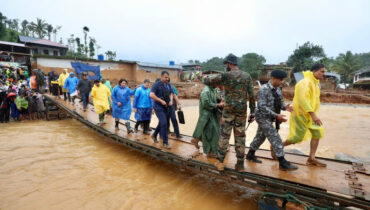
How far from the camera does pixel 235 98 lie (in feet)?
9.66

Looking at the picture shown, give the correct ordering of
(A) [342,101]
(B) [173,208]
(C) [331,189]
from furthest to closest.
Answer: (A) [342,101] → (B) [173,208] → (C) [331,189]

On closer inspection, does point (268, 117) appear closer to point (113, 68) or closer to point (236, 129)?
point (236, 129)

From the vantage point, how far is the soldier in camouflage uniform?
2930 mm

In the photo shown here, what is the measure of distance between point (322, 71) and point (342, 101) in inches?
861

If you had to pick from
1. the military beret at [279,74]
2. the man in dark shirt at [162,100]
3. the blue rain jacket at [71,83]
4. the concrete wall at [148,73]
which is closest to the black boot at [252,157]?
the military beret at [279,74]

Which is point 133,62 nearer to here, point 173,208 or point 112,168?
point 112,168

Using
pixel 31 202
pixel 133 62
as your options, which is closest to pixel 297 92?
pixel 31 202

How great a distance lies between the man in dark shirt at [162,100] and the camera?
4348 millimetres

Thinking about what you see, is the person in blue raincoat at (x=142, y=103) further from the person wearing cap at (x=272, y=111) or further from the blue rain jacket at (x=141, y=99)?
the person wearing cap at (x=272, y=111)

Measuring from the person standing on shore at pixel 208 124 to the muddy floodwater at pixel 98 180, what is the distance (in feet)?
2.80

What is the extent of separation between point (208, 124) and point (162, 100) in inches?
44.9

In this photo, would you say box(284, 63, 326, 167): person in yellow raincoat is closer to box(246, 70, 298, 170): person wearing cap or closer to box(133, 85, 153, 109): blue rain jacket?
box(246, 70, 298, 170): person wearing cap

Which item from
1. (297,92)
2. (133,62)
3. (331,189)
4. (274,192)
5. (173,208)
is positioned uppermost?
(133,62)

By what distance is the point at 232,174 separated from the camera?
123 inches
